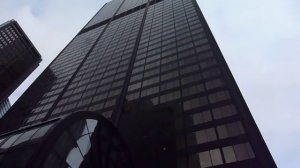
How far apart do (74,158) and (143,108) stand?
82.4ft

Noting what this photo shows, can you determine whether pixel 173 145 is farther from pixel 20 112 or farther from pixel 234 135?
pixel 20 112

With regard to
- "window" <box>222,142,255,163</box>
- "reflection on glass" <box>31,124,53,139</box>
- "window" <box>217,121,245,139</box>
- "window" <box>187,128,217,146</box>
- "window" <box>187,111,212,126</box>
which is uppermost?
"reflection on glass" <box>31,124,53,139</box>

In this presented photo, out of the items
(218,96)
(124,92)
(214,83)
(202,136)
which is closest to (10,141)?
(202,136)

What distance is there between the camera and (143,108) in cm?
5103

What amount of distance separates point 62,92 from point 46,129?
49.4 metres

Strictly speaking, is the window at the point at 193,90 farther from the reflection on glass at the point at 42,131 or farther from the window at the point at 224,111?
the reflection on glass at the point at 42,131

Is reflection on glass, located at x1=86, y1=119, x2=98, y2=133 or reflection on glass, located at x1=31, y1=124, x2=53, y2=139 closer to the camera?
reflection on glass, located at x1=31, y1=124, x2=53, y2=139

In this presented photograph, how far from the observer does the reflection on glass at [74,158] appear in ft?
85.0

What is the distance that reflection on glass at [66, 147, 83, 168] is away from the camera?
25920 mm

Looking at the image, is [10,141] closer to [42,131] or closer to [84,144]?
[42,131]

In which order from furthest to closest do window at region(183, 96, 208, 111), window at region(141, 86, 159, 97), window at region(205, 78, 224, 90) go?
window at region(141, 86, 159, 97) < window at region(205, 78, 224, 90) < window at region(183, 96, 208, 111)

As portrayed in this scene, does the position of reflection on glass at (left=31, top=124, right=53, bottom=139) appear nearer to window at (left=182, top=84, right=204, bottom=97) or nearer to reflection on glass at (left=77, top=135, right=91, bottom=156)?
reflection on glass at (left=77, top=135, right=91, bottom=156)

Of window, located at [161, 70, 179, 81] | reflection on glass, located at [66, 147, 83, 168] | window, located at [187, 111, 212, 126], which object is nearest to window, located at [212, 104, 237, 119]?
window, located at [187, 111, 212, 126]

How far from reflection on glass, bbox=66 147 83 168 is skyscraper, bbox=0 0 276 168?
0.25 ft
